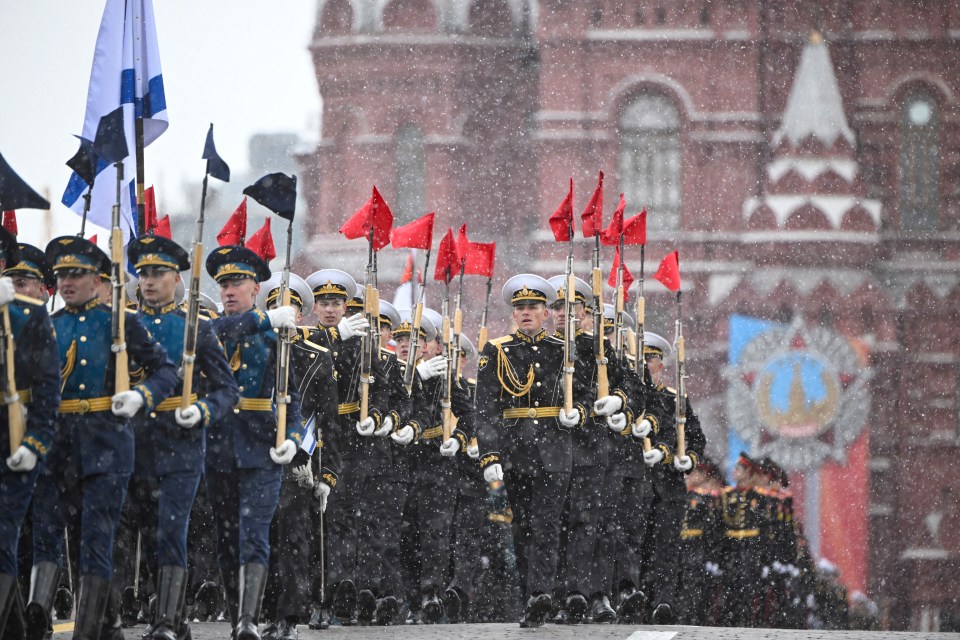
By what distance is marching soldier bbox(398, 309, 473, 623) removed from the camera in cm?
1110

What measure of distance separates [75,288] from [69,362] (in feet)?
1.03

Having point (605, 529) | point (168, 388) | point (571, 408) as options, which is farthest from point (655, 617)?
point (168, 388)

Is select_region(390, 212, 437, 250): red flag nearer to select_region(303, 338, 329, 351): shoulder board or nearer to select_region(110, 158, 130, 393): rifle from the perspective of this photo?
select_region(303, 338, 329, 351): shoulder board

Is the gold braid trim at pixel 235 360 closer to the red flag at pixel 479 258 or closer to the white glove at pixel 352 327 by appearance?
the white glove at pixel 352 327

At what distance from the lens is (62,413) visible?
274 inches

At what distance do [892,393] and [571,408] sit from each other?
27.5 metres

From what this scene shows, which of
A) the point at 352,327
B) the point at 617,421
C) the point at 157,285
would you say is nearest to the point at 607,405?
the point at 617,421

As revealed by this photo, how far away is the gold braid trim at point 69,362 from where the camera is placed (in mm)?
7004

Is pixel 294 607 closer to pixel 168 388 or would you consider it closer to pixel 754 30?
pixel 168 388

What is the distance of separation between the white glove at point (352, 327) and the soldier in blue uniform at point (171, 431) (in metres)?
2.49

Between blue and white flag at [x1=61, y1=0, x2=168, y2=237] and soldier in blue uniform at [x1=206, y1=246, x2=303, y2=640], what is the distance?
92.1 inches

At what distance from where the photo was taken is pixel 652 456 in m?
11.8

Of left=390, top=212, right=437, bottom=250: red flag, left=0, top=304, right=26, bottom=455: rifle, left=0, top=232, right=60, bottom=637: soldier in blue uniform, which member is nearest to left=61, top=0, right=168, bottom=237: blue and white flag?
left=390, top=212, right=437, bottom=250: red flag

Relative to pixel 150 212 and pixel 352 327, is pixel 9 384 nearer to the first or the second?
pixel 352 327
